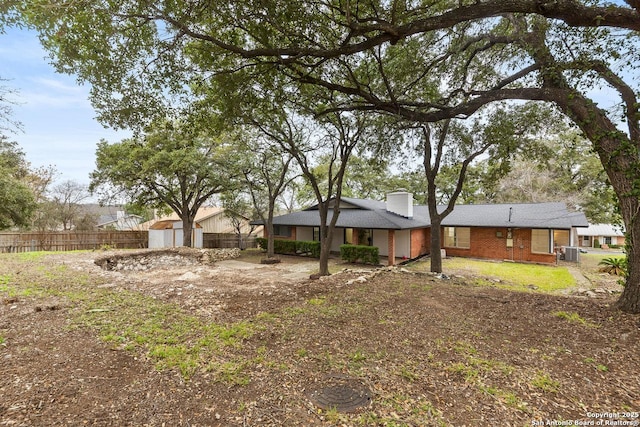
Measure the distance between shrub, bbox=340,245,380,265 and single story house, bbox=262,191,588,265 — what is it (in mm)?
830

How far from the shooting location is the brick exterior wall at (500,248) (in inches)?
596

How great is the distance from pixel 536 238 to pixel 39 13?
64.1ft

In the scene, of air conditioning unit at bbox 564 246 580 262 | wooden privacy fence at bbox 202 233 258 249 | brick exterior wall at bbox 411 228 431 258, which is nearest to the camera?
air conditioning unit at bbox 564 246 580 262

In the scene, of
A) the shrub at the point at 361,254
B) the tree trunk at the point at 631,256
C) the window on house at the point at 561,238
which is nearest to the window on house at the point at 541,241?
the window on house at the point at 561,238

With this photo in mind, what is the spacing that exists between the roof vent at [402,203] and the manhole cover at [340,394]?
14.7 metres

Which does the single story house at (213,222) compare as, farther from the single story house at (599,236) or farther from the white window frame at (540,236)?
the single story house at (599,236)

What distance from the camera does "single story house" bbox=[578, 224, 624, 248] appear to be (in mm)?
27938

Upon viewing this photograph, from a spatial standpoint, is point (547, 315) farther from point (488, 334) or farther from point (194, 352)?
point (194, 352)

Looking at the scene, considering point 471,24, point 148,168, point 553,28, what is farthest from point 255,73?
point 148,168

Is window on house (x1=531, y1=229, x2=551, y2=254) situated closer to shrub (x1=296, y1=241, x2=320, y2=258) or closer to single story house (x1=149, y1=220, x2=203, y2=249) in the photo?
shrub (x1=296, y1=241, x2=320, y2=258)

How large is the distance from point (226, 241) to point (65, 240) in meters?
9.55

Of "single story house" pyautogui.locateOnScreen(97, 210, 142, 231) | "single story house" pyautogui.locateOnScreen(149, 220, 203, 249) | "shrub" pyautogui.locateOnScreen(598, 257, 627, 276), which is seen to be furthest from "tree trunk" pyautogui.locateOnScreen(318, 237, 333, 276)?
"single story house" pyautogui.locateOnScreen(97, 210, 142, 231)

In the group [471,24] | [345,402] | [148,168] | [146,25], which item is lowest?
[345,402]

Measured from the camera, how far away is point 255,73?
6.05m
